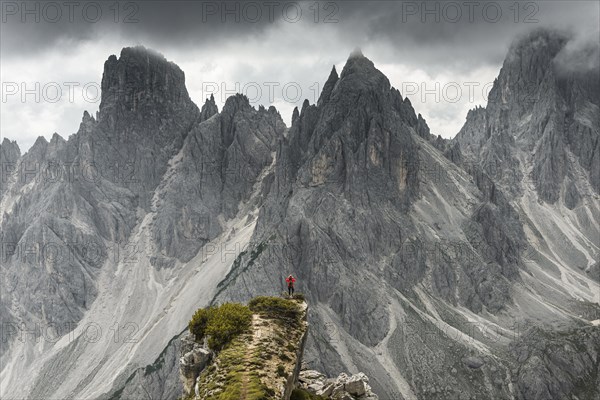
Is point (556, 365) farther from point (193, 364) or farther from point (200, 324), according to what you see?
point (193, 364)

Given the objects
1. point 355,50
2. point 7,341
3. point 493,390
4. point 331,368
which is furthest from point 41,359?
point 355,50

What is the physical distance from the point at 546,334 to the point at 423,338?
39369 mm

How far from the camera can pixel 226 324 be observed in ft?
91.9

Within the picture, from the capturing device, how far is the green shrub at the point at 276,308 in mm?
30931

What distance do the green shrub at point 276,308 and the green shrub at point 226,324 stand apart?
1450 mm

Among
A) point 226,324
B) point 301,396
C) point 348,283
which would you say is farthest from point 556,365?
point 226,324

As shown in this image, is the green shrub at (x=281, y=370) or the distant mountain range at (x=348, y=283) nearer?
the green shrub at (x=281, y=370)

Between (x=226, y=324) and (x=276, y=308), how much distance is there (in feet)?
14.2

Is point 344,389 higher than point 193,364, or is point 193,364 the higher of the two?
point 193,364

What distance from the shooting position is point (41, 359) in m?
157

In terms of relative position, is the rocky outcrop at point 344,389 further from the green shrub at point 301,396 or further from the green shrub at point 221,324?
the green shrub at point 221,324

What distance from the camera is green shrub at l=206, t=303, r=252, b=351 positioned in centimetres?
2739

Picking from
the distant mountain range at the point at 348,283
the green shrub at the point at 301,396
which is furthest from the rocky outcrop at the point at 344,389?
the distant mountain range at the point at 348,283


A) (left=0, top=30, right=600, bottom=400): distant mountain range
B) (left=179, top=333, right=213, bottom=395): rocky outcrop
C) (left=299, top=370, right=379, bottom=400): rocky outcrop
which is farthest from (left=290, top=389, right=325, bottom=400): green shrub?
(left=0, top=30, right=600, bottom=400): distant mountain range
